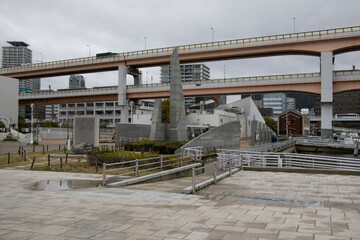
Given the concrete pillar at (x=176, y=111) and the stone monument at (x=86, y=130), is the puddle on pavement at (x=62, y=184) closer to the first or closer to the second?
the stone monument at (x=86, y=130)

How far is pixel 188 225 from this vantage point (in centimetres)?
759

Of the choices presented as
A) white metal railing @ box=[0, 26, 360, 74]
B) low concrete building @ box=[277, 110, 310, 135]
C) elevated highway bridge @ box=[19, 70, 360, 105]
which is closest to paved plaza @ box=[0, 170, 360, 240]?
elevated highway bridge @ box=[19, 70, 360, 105]

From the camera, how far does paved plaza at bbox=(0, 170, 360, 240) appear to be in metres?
6.97

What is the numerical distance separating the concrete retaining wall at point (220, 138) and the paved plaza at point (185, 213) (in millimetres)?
13102

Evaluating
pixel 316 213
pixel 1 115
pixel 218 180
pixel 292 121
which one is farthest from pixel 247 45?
pixel 292 121

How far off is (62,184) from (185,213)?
7.51 m

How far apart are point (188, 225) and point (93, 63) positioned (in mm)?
61783

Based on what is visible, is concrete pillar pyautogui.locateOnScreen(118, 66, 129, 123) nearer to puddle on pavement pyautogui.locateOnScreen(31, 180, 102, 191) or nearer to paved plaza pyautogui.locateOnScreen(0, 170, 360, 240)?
puddle on pavement pyautogui.locateOnScreen(31, 180, 102, 191)

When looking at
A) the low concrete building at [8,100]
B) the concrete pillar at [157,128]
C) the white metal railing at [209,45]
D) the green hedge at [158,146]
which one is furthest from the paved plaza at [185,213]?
the low concrete building at [8,100]

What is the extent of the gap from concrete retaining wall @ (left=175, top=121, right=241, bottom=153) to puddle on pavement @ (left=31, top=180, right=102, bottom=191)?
35.2ft

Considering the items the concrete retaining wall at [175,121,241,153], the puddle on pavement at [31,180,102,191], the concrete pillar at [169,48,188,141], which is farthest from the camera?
the concrete pillar at [169,48,188,141]

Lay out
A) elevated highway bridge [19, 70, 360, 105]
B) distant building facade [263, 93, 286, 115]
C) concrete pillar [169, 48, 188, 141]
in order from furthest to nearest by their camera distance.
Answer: distant building facade [263, 93, 286, 115], elevated highway bridge [19, 70, 360, 105], concrete pillar [169, 48, 188, 141]

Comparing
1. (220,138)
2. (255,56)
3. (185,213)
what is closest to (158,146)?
(220,138)

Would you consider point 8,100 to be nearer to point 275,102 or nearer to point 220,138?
point 220,138
